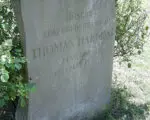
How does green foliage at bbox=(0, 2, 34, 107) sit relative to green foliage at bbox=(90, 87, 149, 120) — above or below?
above

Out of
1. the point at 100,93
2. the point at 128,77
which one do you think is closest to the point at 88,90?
the point at 100,93

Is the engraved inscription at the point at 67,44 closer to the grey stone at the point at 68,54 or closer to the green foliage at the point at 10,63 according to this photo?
the grey stone at the point at 68,54

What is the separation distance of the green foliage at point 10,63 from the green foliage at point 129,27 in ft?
5.18

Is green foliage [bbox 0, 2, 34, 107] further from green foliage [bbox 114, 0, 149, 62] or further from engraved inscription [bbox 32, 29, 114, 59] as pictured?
green foliage [bbox 114, 0, 149, 62]

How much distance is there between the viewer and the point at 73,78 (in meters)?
3.22

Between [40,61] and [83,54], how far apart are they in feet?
1.78

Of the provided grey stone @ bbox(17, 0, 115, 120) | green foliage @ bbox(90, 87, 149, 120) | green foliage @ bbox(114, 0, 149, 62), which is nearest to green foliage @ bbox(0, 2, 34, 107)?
grey stone @ bbox(17, 0, 115, 120)

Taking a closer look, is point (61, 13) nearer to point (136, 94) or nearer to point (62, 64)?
point (62, 64)

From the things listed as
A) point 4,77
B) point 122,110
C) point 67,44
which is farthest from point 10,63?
point 122,110

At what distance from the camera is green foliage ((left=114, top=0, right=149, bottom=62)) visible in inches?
160

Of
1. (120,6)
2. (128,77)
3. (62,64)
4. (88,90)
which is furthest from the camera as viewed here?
(128,77)

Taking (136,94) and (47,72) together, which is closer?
(47,72)

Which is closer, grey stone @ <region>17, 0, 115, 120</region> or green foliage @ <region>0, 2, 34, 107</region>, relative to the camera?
green foliage @ <region>0, 2, 34, 107</region>

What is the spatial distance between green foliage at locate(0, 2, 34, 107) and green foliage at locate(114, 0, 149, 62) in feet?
5.18
